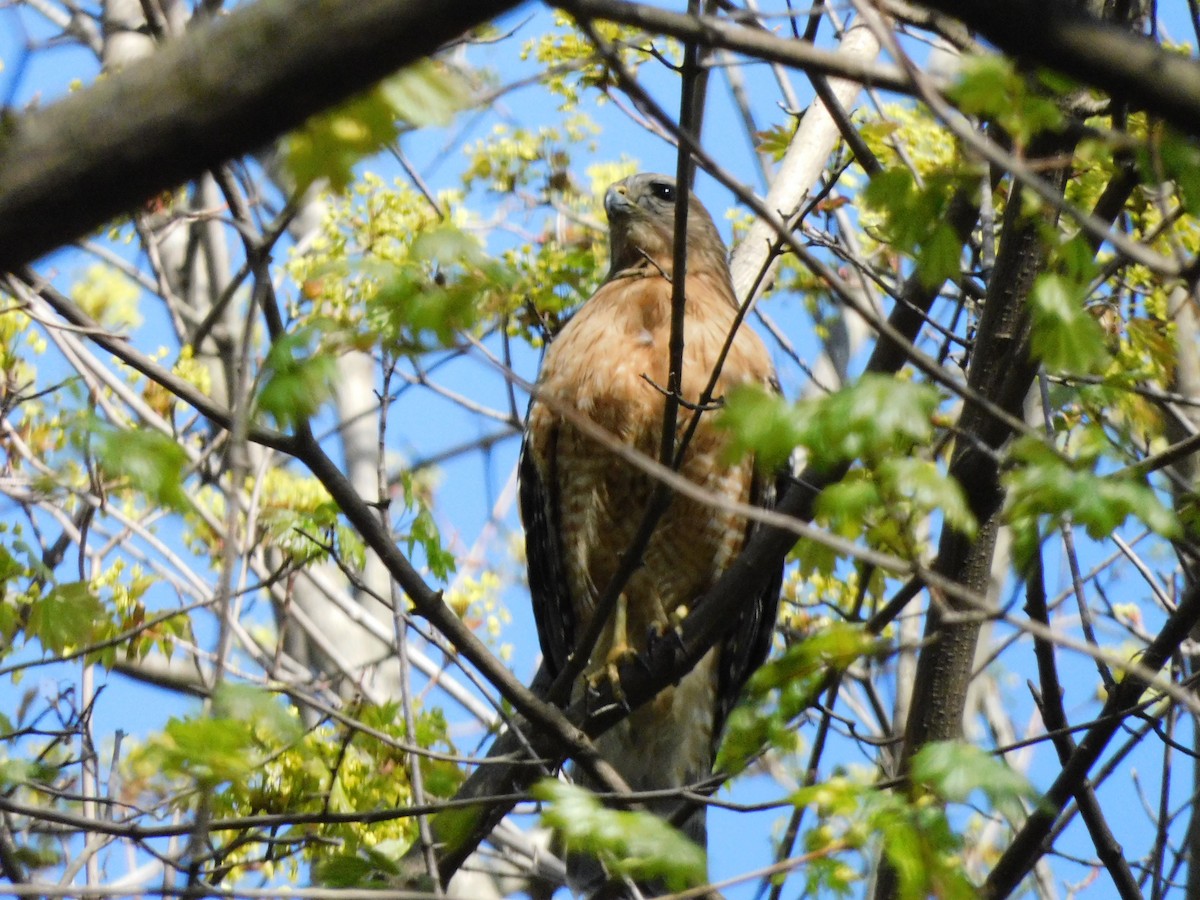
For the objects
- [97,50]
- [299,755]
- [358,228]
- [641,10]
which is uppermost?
[97,50]

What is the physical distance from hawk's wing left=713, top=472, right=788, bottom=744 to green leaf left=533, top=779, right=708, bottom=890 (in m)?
2.48

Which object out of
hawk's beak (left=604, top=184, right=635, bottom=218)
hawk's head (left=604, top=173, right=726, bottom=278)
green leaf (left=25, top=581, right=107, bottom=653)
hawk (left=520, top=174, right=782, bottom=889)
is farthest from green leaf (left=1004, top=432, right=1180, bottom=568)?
hawk's beak (left=604, top=184, right=635, bottom=218)

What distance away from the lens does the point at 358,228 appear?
207 inches

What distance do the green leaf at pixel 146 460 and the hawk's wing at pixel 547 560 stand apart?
2.54 metres

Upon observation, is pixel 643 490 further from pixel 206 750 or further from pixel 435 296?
pixel 206 750

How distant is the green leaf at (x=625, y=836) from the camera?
2.51 meters

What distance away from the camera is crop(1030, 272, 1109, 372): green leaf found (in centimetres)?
238

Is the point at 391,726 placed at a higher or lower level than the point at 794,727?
higher

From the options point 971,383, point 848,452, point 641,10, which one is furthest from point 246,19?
point 971,383

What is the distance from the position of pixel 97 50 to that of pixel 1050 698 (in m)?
6.35

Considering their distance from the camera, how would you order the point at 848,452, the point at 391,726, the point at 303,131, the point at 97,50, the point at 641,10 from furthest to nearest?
the point at 97,50 < the point at 391,726 < the point at 848,452 < the point at 641,10 < the point at 303,131

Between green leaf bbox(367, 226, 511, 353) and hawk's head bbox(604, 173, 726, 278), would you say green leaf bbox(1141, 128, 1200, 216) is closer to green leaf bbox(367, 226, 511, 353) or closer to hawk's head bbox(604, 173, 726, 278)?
green leaf bbox(367, 226, 511, 353)

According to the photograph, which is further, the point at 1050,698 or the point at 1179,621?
the point at 1050,698

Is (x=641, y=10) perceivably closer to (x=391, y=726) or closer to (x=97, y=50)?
(x=391, y=726)
